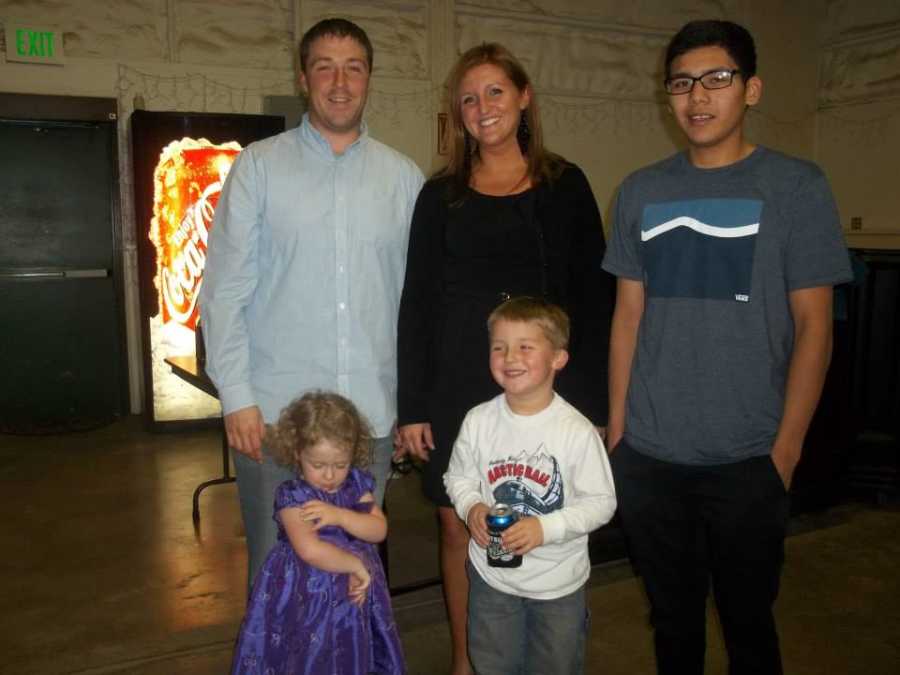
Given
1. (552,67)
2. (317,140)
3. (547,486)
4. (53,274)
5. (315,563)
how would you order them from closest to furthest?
(547,486), (315,563), (317,140), (53,274), (552,67)

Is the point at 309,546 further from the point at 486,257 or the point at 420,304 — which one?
the point at 486,257

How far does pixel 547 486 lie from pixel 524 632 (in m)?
0.37

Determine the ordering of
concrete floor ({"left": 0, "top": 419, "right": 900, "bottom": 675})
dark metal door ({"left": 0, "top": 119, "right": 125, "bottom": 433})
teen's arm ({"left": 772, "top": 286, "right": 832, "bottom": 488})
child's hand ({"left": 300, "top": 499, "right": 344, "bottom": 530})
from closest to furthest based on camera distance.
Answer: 1. teen's arm ({"left": 772, "top": 286, "right": 832, "bottom": 488})
2. child's hand ({"left": 300, "top": 499, "right": 344, "bottom": 530})
3. concrete floor ({"left": 0, "top": 419, "right": 900, "bottom": 675})
4. dark metal door ({"left": 0, "top": 119, "right": 125, "bottom": 433})

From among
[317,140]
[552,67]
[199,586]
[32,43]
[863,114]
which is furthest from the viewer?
[863,114]

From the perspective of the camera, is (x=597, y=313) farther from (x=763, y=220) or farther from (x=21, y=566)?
(x=21, y=566)

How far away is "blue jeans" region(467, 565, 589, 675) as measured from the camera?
176 centimetres

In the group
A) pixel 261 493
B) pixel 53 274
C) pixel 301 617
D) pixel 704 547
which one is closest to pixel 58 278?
pixel 53 274

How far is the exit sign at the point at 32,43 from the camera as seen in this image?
5352 millimetres

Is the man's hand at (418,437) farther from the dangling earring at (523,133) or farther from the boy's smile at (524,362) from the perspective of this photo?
the dangling earring at (523,133)

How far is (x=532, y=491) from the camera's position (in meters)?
1.72

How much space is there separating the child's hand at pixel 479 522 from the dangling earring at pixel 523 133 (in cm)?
90

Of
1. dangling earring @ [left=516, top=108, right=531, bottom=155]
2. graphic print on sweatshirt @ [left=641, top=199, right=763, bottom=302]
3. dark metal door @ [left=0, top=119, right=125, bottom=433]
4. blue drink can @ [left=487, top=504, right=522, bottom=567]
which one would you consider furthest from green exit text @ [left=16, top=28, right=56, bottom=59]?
blue drink can @ [left=487, top=504, right=522, bottom=567]

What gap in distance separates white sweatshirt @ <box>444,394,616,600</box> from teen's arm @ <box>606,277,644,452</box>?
0.14m

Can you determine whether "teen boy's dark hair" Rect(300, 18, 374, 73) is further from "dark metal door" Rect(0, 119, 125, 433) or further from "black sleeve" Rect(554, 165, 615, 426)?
"dark metal door" Rect(0, 119, 125, 433)
